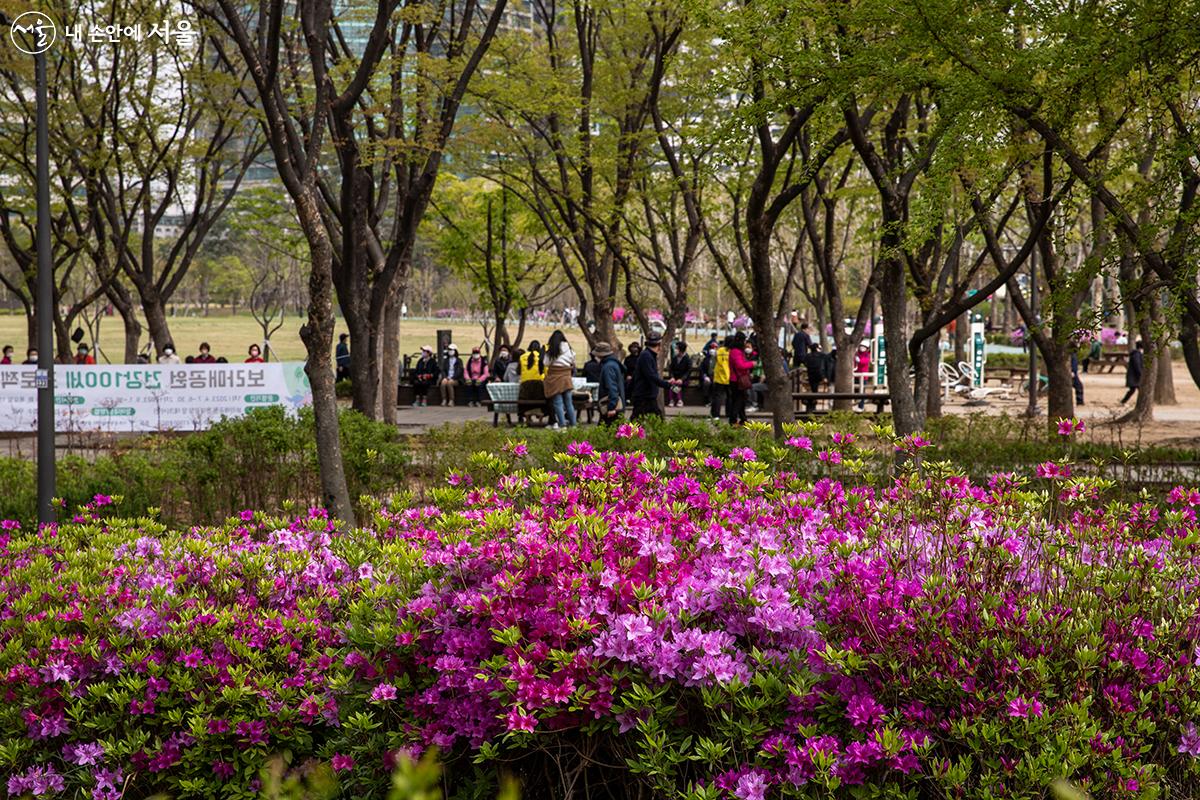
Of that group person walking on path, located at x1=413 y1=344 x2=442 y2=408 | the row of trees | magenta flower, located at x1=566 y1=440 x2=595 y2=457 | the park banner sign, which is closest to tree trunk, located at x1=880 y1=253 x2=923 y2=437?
the row of trees

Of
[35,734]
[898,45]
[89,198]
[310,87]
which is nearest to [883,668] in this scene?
[35,734]

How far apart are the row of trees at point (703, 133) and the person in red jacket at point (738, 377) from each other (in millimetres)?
1419

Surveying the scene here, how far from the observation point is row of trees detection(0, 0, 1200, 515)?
27.3 feet

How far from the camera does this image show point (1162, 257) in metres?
9.49

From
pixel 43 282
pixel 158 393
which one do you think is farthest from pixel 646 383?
pixel 43 282

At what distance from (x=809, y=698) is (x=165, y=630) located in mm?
2177

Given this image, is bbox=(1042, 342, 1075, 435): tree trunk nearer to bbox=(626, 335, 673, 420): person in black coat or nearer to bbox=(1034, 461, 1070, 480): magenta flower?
bbox=(626, 335, 673, 420): person in black coat

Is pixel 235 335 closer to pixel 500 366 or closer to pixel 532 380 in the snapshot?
pixel 500 366

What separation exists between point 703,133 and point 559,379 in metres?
6.82

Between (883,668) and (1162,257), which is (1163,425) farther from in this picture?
(883,668)

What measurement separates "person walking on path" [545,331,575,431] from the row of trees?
137 centimetres

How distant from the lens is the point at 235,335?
2431 inches

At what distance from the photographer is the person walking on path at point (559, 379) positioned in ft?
56.7

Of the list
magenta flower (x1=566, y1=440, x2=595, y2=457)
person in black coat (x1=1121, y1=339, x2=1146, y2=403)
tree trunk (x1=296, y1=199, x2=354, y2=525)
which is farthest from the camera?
person in black coat (x1=1121, y1=339, x2=1146, y2=403)
